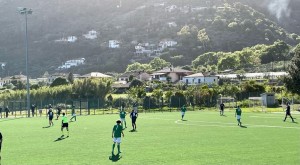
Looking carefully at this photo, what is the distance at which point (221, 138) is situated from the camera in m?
26.7

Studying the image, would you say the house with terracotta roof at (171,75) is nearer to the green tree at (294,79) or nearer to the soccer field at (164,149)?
the green tree at (294,79)

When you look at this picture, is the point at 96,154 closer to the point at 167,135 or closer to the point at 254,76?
the point at 167,135

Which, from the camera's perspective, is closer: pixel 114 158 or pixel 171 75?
pixel 114 158

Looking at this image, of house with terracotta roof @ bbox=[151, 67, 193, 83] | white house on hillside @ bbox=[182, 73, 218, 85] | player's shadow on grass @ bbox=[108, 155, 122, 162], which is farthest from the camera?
house with terracotta roof @ bbox=[151, 67, 193, 83]

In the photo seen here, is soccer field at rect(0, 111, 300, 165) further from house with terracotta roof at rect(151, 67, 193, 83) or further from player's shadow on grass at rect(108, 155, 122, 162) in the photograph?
house with terracotta roof at rect(151, 67, 193, 83)

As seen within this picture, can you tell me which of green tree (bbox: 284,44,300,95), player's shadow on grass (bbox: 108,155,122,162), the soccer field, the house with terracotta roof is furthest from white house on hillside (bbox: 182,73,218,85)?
player's shadow on grass (bbox: 108,155,122,162)

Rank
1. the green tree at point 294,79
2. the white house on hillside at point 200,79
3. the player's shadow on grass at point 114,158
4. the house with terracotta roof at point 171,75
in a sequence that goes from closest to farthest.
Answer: the player's shadow on grass at point 114,158 → the green tree at point 294,79 → the white house on hillside at point 200,79 → the house with terracotta roof at point 171,75

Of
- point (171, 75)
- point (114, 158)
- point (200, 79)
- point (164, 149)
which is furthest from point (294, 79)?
point (171, 75)

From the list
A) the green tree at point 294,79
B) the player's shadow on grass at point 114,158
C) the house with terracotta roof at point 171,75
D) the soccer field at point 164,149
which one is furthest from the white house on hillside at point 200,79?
the player's shadow on grass at point 114,158

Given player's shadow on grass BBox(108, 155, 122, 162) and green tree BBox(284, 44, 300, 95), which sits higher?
green tree BBox(284, 44, 300, 95)

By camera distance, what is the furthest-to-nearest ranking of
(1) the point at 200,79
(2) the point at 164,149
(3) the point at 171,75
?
1. (3) the point at 171,75
2. (1) the point at 200,79
3. (2) the point at 164,149

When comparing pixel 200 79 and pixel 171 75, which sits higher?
pixel 171 75

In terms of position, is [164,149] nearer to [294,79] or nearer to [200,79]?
[294,79]

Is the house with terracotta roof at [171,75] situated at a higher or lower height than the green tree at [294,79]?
higher
